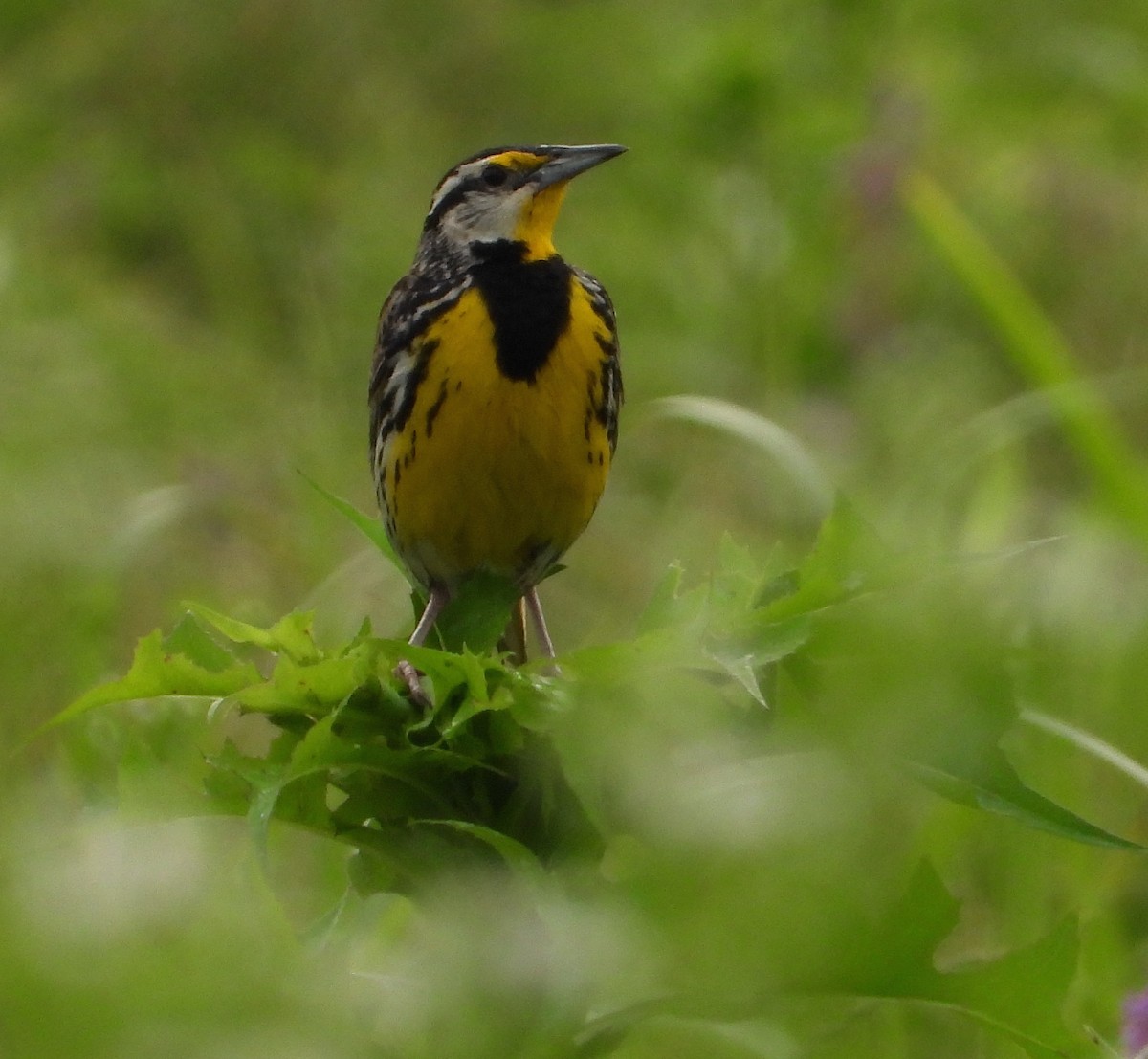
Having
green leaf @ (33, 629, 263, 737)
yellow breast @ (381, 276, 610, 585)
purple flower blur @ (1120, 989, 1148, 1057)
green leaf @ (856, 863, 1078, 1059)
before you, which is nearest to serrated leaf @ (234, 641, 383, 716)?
green leaf @ (33, 629, 263, 737)

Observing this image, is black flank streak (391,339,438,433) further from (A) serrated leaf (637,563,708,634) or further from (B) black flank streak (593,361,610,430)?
(A) serrated leaf (637,563,708,634)

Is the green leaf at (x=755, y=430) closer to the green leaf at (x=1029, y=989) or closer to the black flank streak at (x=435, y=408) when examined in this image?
the black flank streak at (x=435, y=408)

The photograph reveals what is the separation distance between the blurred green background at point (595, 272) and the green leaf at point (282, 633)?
91cm

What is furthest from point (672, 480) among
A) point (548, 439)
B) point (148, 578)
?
point (548, 439)

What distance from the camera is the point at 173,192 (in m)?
5.88

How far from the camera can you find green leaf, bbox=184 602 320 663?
1175 mm

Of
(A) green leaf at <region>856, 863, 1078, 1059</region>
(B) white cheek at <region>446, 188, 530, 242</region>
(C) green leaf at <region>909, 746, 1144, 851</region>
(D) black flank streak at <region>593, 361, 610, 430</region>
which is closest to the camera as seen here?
(C) green leaf at <region>909, 746, 1144, 851</region>

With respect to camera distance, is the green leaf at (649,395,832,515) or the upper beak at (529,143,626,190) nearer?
the green leaf at (649,395,832,515)

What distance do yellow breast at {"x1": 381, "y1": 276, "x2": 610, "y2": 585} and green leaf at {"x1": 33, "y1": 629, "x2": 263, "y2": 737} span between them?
1.05 metres

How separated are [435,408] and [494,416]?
86 millimetres

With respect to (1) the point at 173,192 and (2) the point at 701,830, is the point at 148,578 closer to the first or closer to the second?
(1) the point at 173,192

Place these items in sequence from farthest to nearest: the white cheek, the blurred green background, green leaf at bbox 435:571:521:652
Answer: the blurred green background, the white cheek, green leaf at bbox 435:571:521:652

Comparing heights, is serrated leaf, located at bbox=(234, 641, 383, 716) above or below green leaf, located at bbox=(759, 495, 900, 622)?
below

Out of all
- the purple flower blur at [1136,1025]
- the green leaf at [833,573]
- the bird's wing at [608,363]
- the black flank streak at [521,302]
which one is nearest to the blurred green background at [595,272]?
the bird's wing at [608,363]
